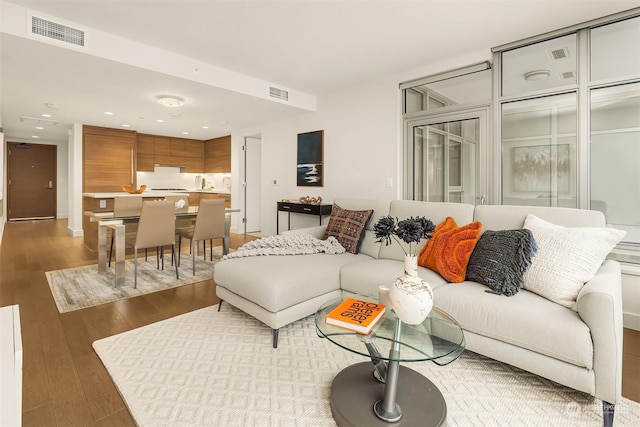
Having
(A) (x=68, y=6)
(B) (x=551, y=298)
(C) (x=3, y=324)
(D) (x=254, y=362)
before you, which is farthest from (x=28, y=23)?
(B) (x=551, y=298)

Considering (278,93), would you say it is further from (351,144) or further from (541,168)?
(541,168)

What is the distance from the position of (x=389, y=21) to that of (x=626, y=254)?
288cm

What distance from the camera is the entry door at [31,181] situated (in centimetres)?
917

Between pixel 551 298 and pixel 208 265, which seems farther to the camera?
pixel 208 265

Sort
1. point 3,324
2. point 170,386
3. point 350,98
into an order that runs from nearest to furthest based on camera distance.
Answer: point 3,324 < point 170,386 < point 350,98

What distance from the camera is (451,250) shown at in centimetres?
237

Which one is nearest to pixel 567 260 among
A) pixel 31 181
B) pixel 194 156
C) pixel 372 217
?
pixel 372 217

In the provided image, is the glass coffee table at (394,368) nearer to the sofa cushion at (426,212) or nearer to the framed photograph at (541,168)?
the sofa cushion at (426,212)

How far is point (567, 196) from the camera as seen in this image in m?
3.14

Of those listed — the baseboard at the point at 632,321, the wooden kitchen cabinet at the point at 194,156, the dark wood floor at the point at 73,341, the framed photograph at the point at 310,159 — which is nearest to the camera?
the dark wood floor at the point at 73,341

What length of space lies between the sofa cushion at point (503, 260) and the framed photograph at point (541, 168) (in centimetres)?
145

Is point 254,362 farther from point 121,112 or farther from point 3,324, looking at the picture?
point 121,112

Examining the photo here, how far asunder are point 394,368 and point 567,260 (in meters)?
1.26

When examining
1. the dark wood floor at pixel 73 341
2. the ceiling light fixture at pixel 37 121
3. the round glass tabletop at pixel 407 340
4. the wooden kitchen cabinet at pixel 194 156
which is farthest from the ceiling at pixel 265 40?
the wooden kitchen cabinet at pixel 194 156
